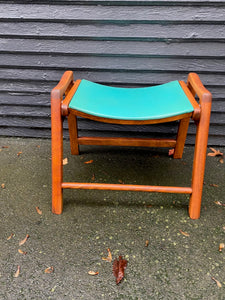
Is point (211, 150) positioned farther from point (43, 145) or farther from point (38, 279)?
point (38, 279)

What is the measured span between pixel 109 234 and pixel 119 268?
0.73ft

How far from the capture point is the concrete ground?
1.28 metres

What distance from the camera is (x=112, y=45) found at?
2145 millimetres

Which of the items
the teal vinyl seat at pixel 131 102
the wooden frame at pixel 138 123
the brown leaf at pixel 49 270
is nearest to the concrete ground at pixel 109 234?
the brown leaf at pixel 49 270

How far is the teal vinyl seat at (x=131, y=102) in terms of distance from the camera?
1530 millimetres

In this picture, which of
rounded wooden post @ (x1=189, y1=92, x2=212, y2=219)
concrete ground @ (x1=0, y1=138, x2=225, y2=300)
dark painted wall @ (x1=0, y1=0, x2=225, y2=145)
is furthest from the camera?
dark painted wall @ (x1=0, y1=0, x2=225, y2=145)

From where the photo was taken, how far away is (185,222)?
1.63 metres

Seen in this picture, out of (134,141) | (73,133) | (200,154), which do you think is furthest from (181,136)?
(73,133)

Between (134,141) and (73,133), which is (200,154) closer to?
(134,141)

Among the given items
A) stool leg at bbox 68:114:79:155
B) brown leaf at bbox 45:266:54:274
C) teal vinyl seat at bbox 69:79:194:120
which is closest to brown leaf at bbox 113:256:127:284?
brown leaf at bbox 45:266:54:274

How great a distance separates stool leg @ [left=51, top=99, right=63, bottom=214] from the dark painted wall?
2.62 ft

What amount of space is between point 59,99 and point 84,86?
408 millimetres

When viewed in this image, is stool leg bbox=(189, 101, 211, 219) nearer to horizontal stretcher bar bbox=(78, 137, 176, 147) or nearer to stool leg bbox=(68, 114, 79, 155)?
horizontal stretcher bar bbox=(78, 137, 176, 147)

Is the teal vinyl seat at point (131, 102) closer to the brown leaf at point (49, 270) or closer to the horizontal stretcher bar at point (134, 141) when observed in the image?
the horizontal stretcher bar at point (134, 141)
